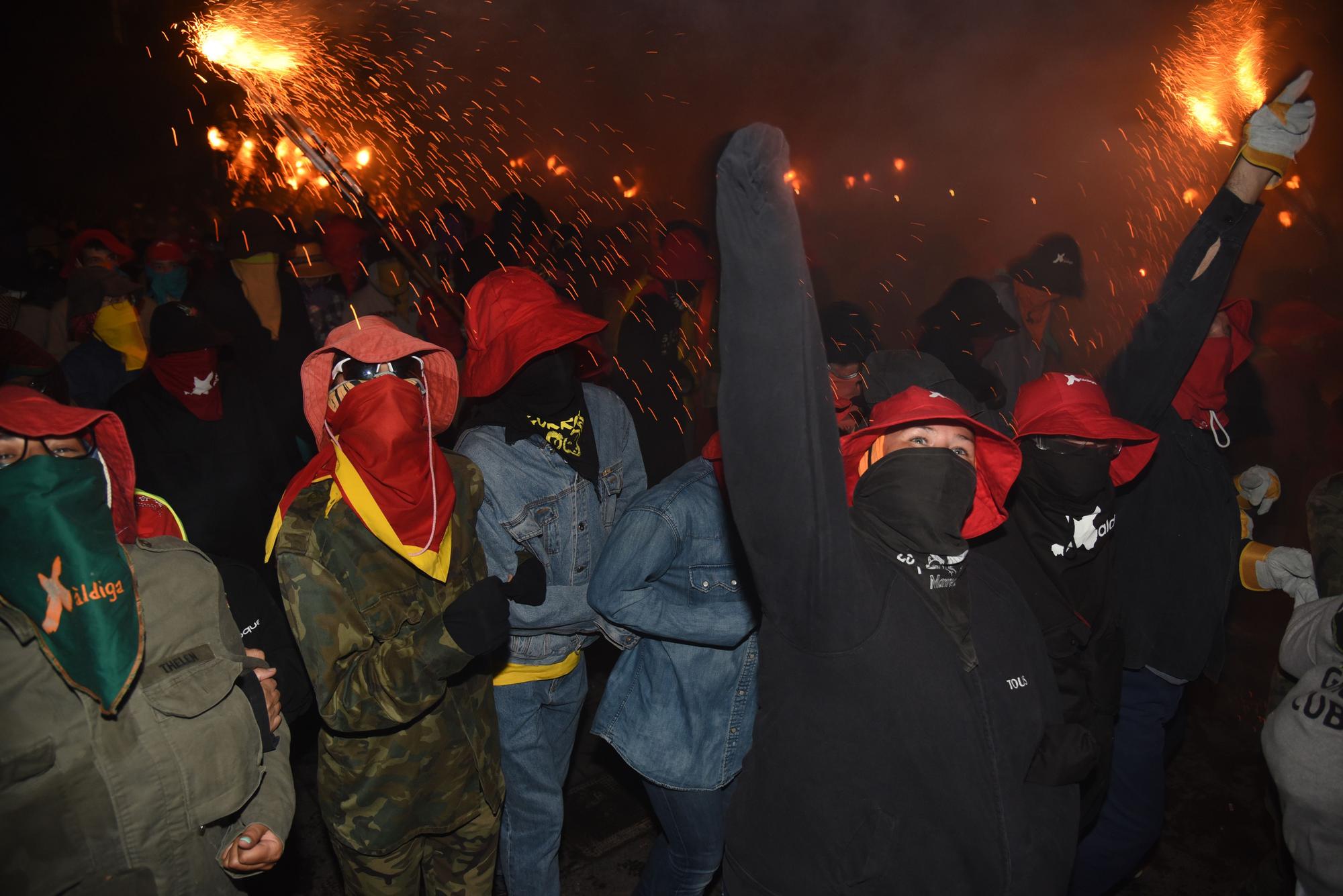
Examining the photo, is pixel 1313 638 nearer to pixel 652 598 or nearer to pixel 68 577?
pixel 652 598

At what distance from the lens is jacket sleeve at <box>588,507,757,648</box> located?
9.46 ft

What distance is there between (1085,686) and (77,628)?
116 inches

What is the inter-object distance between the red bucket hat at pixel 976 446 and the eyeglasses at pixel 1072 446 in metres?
0.48

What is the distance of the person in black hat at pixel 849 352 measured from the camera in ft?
14.4

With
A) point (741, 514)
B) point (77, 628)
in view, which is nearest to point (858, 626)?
point (741, 514)

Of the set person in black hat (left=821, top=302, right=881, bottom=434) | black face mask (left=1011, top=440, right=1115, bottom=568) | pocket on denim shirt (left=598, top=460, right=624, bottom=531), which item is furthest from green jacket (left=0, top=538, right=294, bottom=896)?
person in black hat (left=821, top=302, right=881, bottom=434)

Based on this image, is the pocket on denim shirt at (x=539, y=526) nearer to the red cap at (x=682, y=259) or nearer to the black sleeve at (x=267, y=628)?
the black sleeve at (x=267, y=628)

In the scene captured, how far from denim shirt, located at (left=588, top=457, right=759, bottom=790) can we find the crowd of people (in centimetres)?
1

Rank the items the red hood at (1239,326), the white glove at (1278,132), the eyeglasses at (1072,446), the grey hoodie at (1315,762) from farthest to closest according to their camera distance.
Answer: the red hood at (1239,326)
the eyeglasses at (1072,446)
the white glove at (1278,132)
the grey hoodie at (1315,762)

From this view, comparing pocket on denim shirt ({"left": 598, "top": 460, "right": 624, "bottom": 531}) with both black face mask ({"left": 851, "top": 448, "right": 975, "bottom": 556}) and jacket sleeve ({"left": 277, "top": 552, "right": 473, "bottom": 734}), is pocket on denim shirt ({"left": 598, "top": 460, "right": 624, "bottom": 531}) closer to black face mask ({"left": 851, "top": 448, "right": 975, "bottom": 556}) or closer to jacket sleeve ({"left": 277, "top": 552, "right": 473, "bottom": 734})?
jacket sleeve ({"left": 277, "top": 552, "right": 473, "bottom": 734})

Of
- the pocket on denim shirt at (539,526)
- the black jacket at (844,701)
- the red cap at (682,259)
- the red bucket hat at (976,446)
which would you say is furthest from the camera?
the red cap at (682,259)

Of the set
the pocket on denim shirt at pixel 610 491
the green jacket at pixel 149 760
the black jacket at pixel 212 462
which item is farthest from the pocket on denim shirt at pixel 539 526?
the black jacket at pixel 212 462

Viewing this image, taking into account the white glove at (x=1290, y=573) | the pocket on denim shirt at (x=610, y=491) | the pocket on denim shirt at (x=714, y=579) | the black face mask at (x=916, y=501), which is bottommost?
the white glove at (x=1290, y=573)

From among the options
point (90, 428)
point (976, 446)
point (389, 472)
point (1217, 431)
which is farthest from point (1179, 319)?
point (90, 428)
